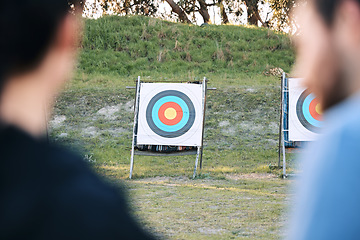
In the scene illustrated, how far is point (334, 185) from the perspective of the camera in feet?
1.96

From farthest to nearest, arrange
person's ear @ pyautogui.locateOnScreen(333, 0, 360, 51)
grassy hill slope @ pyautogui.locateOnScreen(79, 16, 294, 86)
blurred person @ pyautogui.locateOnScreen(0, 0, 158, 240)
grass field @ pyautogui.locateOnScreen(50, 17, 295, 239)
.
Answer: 1. grassy hill slope @ pyautogui.locateOnScreen(79, 16, 294, 86)
2. grass field @ pyautogui.locateOnScreen(50, 17, 295, 239)
3. person's ear @ pyautogui.locateOnScreen(333, 0, 360, 51)
4. blurred person @ pyautogui.locateOnScreen(0, 0, 158, 240)

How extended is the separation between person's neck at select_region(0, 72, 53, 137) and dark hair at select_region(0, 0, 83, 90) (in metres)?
0.02

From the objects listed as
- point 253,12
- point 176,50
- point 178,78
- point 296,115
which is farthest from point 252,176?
point 253,12

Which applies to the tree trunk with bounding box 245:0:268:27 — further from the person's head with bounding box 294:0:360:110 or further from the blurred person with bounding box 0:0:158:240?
the blurred person with bounding box 0:0:158:240

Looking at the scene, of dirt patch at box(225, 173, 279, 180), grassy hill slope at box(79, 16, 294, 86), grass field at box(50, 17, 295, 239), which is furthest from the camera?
grassy hill slope at box(79, 16, 294, 86)

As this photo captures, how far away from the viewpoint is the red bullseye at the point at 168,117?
6.81 metres

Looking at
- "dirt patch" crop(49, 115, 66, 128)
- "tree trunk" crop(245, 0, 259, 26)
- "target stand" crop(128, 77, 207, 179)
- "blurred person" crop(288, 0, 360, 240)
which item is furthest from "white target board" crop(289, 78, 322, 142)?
"tree trunk" crop(245, 0, 259, 26)

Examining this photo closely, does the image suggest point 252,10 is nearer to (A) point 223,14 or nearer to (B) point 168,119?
(A) point 223,14

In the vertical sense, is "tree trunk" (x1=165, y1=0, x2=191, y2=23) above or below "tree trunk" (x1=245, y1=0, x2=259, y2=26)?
below

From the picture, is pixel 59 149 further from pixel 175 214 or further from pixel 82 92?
pixel 82 92

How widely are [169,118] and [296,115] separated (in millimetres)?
1731

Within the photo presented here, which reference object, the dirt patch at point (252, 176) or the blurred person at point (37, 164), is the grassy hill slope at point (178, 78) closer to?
the dirt patch at point (252, 176)

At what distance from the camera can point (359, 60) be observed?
0.76 m

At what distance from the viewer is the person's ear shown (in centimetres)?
74
